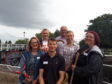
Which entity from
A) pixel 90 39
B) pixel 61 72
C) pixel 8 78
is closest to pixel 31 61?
pixel 61 72

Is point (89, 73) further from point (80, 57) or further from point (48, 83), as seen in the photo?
point (48, 83)

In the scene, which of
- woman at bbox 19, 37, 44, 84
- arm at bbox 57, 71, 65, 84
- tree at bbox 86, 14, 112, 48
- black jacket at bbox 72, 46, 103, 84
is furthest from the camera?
tree at bbox 86, 14, 112, 48

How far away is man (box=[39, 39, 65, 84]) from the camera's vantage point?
14.9ft

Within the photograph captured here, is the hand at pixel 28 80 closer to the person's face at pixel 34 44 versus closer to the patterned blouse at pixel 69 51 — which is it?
the person's face at pixel 34 44

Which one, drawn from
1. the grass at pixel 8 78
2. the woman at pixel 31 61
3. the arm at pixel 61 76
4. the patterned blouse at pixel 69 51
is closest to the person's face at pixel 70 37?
the patterned blouse at pixel 69 51

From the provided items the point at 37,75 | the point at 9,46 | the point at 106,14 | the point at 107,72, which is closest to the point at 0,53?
the point at 9,46

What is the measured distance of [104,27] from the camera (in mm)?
62344

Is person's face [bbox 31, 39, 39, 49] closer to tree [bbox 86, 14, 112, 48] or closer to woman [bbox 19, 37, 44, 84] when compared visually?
woman [bbox 19, 37, 44, 84]

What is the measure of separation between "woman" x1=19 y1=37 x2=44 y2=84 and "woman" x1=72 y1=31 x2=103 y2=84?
3.45 feet

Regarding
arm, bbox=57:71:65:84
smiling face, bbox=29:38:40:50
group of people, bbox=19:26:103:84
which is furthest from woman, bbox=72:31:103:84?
smiling face, bbox=29:38:40:50

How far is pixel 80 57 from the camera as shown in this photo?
4328mm

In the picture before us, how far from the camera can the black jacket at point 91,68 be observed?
402cm

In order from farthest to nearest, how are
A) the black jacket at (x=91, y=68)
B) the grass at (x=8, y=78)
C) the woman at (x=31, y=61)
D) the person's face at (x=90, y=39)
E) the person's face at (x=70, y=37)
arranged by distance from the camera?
the grass at (x=8, y=78) → the person's face at (x=70, y=37) → the woman at (x=31, y=61) → the person's face at (x=90, y=39) → the black jacket at (x=91, y=68)

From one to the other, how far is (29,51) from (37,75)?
0.57 m
